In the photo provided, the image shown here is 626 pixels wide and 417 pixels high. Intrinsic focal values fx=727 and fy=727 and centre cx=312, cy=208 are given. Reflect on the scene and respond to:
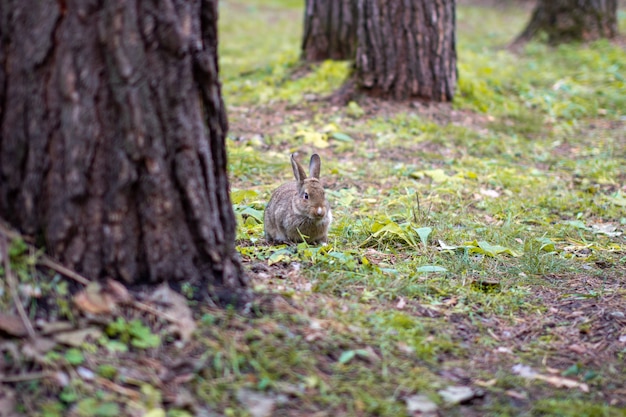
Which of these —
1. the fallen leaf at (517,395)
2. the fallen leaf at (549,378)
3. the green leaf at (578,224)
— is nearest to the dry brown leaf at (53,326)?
the fallen leaf at (517,395)

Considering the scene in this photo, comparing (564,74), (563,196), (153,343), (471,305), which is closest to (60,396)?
(153,343)

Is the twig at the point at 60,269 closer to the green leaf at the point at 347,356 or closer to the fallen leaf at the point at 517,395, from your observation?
the green leaf at the point at 347,356

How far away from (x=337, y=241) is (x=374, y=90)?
3.99 meters

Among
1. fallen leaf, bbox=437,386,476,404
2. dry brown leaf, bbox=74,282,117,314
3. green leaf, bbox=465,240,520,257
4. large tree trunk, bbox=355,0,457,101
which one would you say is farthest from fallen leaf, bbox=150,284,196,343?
large tree trunk, bbox=355,0,457,101

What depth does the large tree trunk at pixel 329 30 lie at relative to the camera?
371 inches

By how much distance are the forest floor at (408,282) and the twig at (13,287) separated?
82 millimetres

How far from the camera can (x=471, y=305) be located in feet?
13.1

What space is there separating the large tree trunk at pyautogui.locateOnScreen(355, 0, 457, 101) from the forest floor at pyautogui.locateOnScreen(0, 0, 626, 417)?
24cm

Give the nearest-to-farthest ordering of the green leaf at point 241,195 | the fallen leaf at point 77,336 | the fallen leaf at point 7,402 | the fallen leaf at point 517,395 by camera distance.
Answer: the fallen leaf at point 7,402
the fallen leaf at point 77,336
the fallen leaf at point 517,395
the green leaf at point 241,195

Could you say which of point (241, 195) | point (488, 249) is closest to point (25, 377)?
point (488, 249)

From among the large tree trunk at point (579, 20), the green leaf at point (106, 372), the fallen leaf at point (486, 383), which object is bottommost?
the fallen leaf at point (486, 383)

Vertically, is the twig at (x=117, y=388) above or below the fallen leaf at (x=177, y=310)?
below

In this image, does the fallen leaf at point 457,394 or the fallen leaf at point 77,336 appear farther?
the fallen leaf at point 457,394

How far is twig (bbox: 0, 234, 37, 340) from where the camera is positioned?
2826mm
